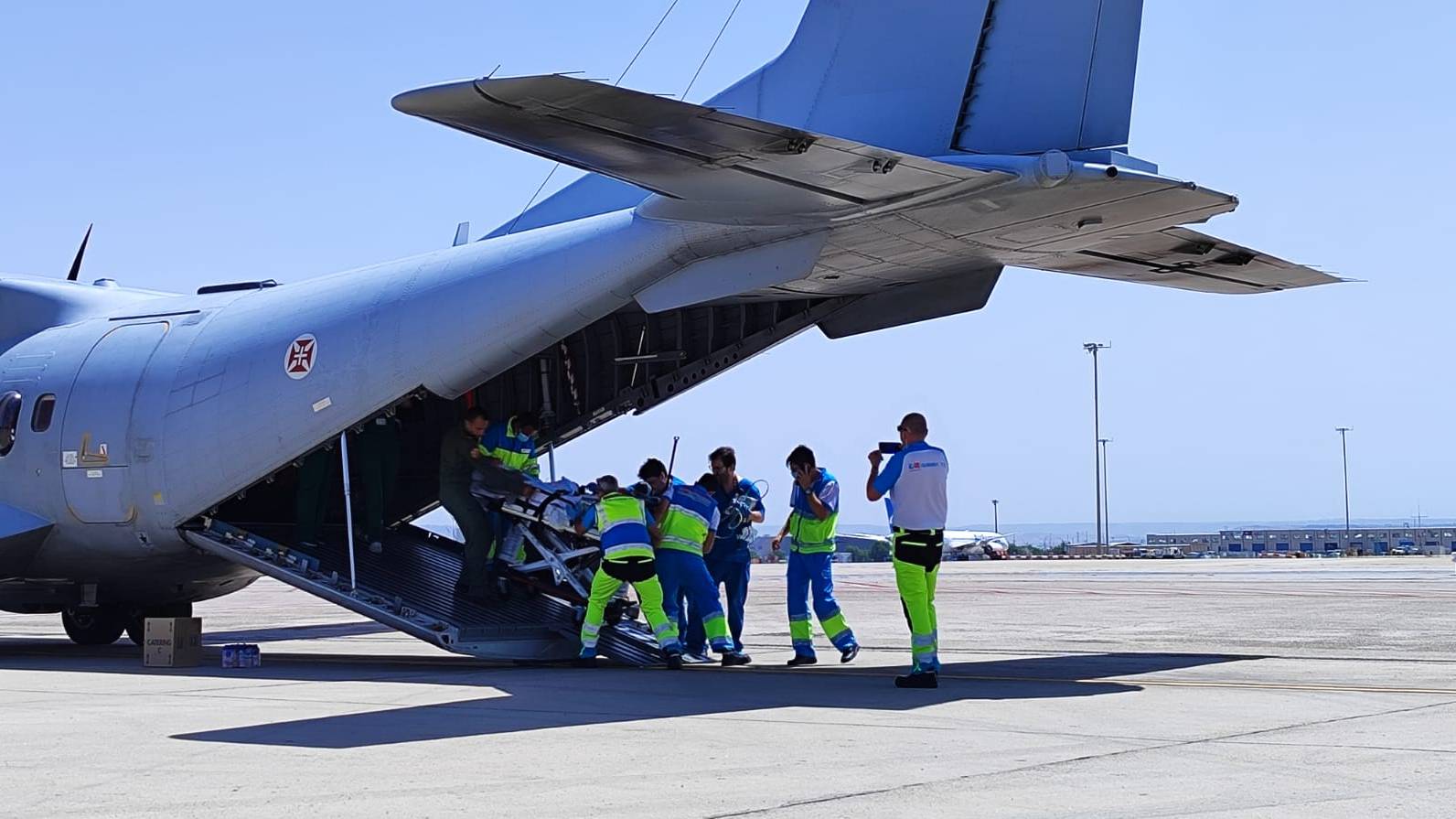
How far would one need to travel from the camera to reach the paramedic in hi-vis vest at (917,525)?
11750 mm

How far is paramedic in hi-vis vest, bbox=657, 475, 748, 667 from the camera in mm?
14172

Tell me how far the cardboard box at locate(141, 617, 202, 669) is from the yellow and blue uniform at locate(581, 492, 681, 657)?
14.7 ft

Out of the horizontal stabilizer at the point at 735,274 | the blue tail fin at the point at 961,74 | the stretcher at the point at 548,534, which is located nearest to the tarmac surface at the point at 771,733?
the stretcher at the point at 548,534

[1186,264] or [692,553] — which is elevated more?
[1186,264]

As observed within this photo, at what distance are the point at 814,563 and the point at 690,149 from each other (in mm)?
4969

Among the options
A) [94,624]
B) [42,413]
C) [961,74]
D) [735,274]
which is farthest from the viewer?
[94,624]

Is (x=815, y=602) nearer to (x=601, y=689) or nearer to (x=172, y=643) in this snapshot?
(x=601, y=689)

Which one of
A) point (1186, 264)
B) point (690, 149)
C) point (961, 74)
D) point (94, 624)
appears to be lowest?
point (94, 624)

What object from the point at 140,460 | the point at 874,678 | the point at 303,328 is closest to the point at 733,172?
the point at 874,678

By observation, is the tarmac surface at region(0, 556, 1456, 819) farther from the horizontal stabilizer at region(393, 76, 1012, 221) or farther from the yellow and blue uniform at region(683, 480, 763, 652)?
the horizontal stabilizer at region(393, 76, 1012, 221)

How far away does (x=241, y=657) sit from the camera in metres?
15.2

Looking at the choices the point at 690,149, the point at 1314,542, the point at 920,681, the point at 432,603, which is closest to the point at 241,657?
the point at 432,603

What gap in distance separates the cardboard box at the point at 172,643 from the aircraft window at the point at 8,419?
3400 millimetres

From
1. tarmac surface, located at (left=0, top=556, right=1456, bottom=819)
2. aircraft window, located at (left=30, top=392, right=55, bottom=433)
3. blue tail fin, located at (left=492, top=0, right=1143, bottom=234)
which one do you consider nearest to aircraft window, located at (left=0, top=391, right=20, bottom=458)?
aircraft window, located at (left=30, top=392, right=55, bottom=433)
